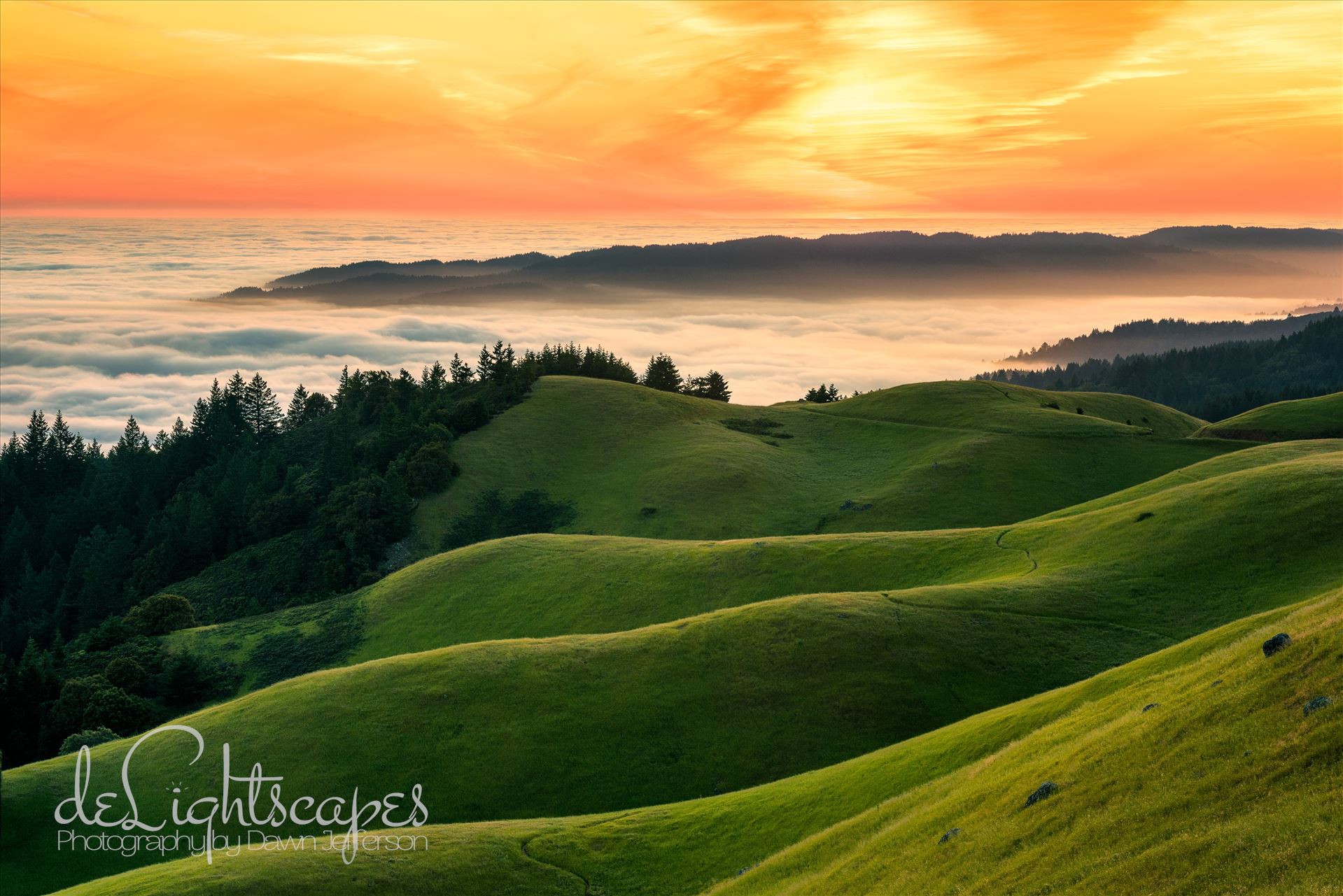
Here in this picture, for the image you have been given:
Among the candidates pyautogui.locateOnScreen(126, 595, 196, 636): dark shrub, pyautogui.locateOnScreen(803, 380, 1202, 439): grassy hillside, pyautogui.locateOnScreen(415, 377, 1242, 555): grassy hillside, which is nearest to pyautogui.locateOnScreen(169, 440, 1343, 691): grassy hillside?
pyautogui.locateOnScreen(126, 595, 196, 636): dark shrub

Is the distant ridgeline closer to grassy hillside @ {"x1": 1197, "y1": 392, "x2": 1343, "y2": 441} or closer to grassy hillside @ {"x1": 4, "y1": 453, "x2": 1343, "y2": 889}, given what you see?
grassy hillside @ {"x1": 4, "y1": 453, "x2": 1343, "y2": 889}

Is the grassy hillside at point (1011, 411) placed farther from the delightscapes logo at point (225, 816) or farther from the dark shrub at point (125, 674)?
the dark shrub at point (125, 674)

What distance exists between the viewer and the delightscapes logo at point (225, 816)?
1877 inches

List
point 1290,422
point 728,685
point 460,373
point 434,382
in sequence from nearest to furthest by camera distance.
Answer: point 728,685
point 1290,422
point 460,373
point 434,382

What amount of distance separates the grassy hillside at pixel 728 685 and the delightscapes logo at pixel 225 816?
949 millimetres

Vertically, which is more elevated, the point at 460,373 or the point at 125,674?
the point at 460,373

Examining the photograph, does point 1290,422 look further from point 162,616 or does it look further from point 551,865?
point 162,616

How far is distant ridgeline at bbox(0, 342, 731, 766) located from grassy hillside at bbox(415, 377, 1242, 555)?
810 cm

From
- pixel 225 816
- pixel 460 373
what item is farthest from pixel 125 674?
pixel 460 373

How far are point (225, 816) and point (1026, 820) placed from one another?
42437 millimetres

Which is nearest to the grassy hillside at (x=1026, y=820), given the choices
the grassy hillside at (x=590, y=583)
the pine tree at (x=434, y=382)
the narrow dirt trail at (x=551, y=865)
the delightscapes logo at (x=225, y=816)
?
the narrow dirt trail at (x=551, y=865)

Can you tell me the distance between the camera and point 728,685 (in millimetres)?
54250

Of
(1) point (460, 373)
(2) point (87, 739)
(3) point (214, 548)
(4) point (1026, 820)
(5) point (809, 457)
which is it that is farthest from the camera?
(1) point (460, 373)

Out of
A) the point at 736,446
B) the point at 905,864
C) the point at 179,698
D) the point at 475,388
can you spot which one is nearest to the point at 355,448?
the point at 475,388
